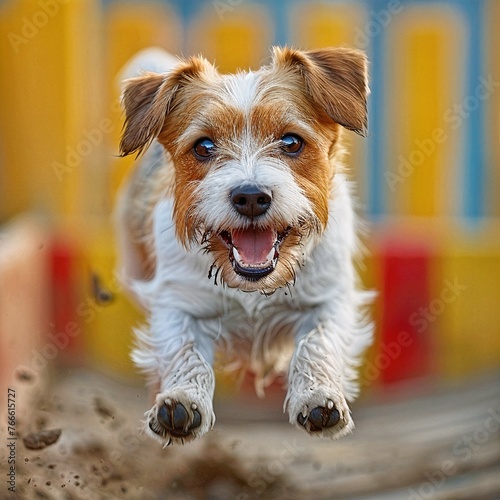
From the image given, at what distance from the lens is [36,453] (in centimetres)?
484

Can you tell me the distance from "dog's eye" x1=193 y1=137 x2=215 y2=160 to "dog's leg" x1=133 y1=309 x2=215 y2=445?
87cm

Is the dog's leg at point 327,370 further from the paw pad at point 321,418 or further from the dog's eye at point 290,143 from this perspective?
the dog's eye at point 290,143

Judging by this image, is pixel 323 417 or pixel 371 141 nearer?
pixel 323 417

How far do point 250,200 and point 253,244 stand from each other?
0.67 ft

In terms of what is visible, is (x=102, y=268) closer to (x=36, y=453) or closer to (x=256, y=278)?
(x=36, y=453)

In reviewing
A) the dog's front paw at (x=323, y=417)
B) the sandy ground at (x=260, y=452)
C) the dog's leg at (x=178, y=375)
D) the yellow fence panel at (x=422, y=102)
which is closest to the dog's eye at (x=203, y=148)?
the dog's leg at (x=178, y=375)

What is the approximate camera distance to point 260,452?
6.79m

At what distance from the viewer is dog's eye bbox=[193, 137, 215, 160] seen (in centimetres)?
364

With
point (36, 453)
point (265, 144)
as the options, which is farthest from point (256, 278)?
point (36, 453)

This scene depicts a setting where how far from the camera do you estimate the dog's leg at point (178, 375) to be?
3.55 m

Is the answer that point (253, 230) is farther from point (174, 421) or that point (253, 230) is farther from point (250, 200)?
point (174, 421)

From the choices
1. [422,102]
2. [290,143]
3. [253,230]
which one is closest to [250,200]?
[253,230]

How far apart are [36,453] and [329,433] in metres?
1.86

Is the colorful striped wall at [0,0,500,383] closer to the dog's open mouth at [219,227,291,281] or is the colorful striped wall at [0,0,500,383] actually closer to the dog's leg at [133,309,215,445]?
the dog's leg at [133,309,215,445]
